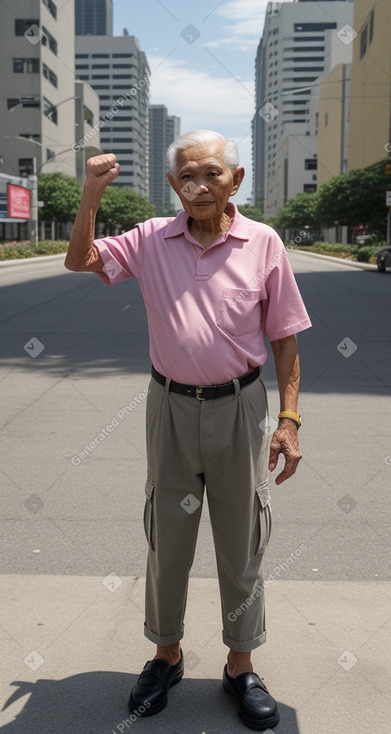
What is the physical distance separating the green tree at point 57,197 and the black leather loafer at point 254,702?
74.2 meters

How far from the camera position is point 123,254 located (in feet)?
9.36

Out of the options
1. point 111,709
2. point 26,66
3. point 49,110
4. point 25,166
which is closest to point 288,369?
point 111,709

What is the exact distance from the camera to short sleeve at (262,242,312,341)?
282 centimetres

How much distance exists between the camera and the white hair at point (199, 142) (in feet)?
8.84

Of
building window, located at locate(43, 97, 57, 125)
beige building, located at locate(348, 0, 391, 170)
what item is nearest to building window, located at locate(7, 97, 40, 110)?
building window, located at locate(43, 97, 57, 125)

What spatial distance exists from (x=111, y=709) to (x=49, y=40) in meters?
91.6

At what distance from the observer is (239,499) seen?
2.86 metres

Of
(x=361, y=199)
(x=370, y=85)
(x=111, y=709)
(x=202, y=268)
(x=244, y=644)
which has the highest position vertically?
(x=370, y=85)

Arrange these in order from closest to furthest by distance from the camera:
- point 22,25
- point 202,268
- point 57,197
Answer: point 202,268, point 57,197, point 22,25

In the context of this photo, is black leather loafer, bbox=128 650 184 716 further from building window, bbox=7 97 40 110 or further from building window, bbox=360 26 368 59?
building window, bbox=7 97 40 110

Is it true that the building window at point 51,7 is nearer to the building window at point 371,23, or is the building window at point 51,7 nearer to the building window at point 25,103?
the building window at point 25,103

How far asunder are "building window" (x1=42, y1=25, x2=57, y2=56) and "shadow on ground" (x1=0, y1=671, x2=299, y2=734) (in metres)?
87.5

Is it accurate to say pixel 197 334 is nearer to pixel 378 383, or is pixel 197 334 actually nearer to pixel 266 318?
pixel 266 318

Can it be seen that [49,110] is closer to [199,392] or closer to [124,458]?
[124,458]
